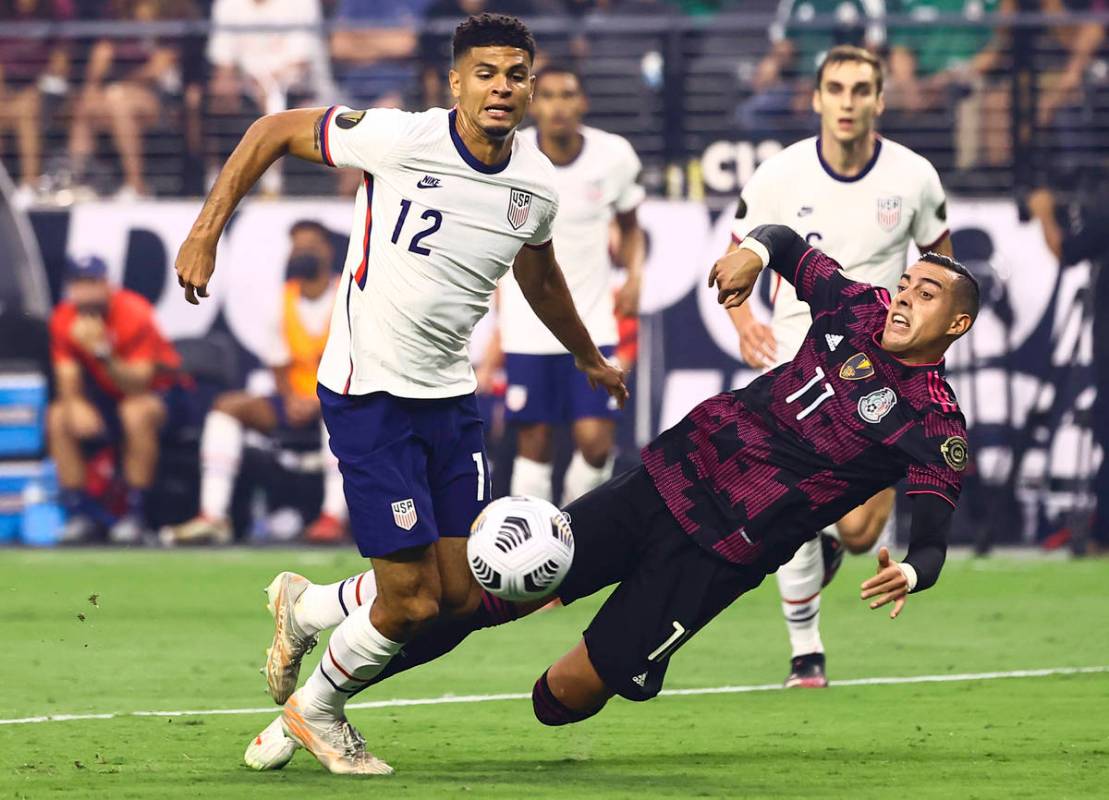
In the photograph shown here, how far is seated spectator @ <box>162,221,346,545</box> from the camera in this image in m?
15.0

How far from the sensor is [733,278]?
22.6 feet

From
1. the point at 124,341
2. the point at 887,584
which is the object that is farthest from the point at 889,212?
the point at 124,341

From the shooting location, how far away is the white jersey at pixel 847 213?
9570 mm

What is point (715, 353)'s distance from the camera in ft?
48.9

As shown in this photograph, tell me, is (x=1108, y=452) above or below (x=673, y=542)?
below

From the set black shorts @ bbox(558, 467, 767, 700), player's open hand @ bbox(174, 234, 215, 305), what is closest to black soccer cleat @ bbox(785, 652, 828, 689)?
black shorts @ bbox(558, 467, 767, 700)

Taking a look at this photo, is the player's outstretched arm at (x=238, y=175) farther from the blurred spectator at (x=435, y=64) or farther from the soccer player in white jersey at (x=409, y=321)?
the blurred spectator at (x=435, y=64)

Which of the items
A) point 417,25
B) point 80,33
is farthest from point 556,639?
point 80,33

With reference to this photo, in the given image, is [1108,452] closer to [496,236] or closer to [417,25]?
[417,25]

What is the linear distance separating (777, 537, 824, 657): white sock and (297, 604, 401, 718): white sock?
9.05ft

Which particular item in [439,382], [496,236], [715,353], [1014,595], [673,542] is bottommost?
[1014,595]

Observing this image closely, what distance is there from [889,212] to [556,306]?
2.62 meters

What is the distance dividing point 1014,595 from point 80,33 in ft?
26.9

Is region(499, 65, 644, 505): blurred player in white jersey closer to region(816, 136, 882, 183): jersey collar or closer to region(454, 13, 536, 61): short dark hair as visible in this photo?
region(816, 136, 882, 183): jersey collar
